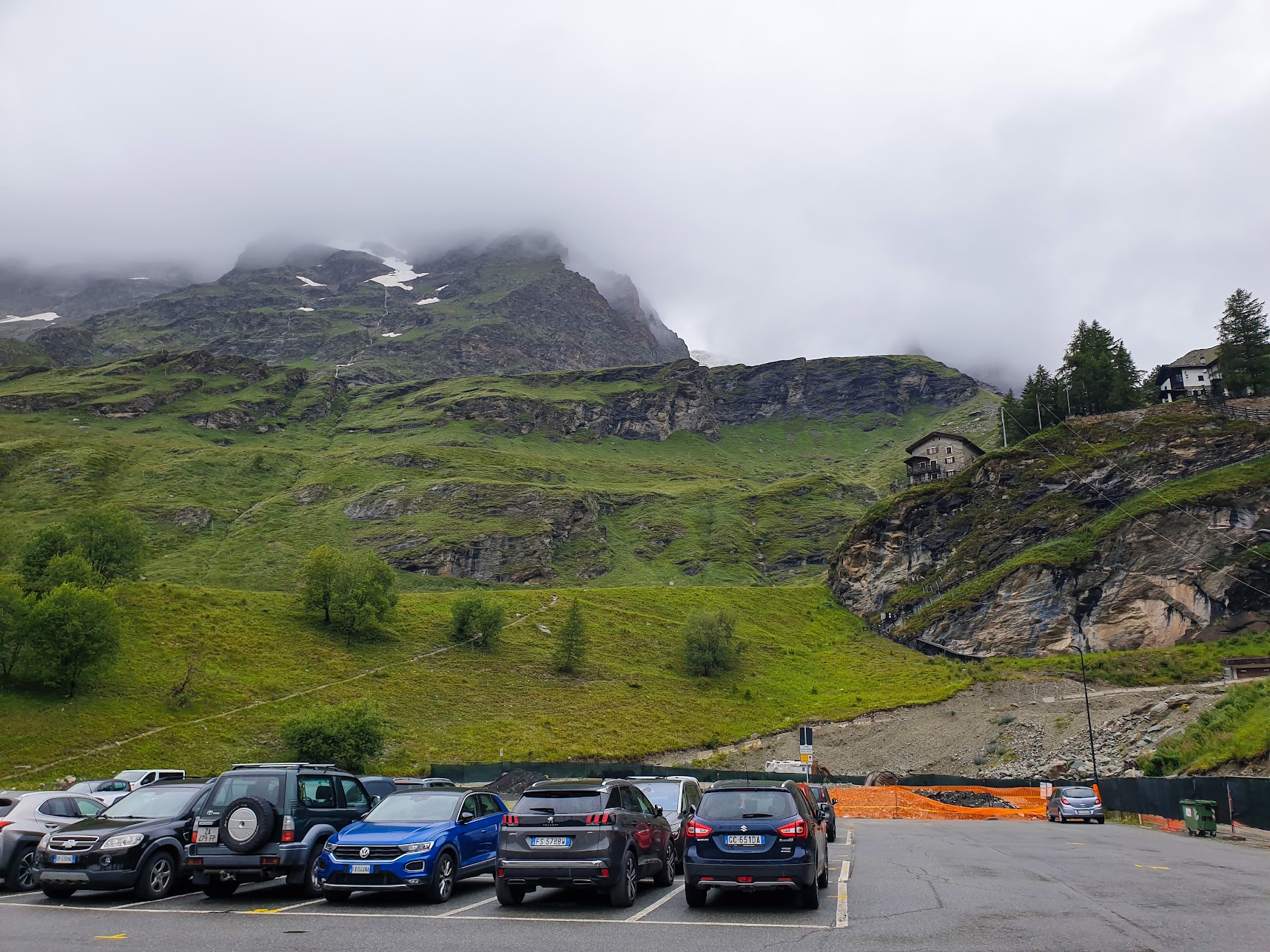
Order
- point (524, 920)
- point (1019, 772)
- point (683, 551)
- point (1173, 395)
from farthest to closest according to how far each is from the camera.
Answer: point (683, 551)
point (1173, 395)
point (1019, 772)
point (524, 920)

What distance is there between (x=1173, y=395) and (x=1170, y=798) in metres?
104

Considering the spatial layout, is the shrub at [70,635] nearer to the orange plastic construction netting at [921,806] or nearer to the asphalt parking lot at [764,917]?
the asphalt parking lot at [764,917]

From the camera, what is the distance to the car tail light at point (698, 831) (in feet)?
41.0

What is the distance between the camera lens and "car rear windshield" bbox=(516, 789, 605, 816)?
504 inches

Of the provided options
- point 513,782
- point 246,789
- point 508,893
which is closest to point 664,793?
point 508,893

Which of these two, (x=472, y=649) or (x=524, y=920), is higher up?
(x=472, y=649)

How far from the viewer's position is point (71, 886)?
529 inches

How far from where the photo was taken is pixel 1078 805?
35.8 metres

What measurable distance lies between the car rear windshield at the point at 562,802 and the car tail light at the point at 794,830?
2.72 m

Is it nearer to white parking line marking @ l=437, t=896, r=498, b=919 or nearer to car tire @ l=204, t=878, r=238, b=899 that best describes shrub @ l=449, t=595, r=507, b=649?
car tire @ l=204, t=878, r=238, b=899

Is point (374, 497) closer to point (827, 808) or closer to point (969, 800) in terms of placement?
point (969, 800)

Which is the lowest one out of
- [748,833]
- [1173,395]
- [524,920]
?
[524,920]

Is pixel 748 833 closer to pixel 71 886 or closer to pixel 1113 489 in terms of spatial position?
pixel 71 886

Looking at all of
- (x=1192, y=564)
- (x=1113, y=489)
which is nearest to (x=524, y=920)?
(x=1192, y=564)
